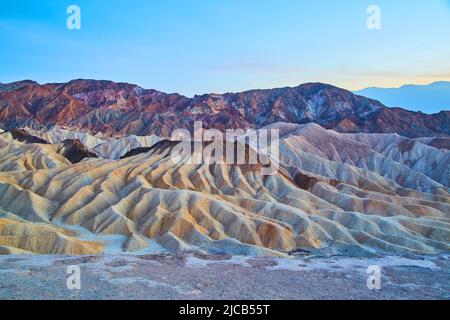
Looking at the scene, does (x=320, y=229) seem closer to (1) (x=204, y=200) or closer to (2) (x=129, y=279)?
(1) (x=204, y=200)

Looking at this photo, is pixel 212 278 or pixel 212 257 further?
pixel 212 257

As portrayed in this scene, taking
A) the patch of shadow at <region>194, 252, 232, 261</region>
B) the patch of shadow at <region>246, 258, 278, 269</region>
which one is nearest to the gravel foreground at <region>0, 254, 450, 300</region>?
the patch of shadow at <region>246, 258, 278, 269</region>

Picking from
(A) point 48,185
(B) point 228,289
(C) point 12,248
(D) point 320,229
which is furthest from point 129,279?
(A) point 48,185

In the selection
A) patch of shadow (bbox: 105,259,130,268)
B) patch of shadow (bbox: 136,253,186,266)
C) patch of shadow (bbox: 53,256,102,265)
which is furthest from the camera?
patch of shadow (bbox: 136,253,186,266)

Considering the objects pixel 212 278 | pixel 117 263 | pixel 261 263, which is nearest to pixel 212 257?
pixel 261 263

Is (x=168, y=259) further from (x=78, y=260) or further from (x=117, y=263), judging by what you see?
(x=78, y=260)

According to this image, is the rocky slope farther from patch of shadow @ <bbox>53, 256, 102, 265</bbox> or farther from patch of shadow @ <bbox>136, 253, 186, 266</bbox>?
patch of shadow @ <bbox>136, 253, 186, 266</bbox>
